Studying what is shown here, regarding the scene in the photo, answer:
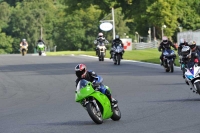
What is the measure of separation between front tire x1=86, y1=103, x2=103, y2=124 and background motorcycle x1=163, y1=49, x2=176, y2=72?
16099mm

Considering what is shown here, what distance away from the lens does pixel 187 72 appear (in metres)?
16.7

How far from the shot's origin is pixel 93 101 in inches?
481

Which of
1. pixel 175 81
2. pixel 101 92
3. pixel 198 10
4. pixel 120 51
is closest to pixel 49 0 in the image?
pixel 198 10

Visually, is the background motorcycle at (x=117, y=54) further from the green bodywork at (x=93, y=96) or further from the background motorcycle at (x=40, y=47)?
the green bodywork at (x=93, y=96)

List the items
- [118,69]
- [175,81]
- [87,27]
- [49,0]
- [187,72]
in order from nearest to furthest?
[187,72] < [175,81] < [118,69] < [87,27] < [49,0]

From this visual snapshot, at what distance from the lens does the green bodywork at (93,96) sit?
12.1 m

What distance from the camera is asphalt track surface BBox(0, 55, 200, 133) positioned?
12016mm

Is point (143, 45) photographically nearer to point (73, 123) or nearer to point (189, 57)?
point (189, 57)

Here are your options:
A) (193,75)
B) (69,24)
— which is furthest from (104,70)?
(69,24)

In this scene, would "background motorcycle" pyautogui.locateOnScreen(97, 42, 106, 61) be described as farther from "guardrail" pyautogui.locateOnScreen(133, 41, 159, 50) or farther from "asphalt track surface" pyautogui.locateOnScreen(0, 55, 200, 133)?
"guardrail" pyautogui.locateOnScreen(133, 41, 159, 50)

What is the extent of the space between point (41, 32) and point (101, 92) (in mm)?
117616

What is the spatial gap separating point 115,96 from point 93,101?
6822 millimetres

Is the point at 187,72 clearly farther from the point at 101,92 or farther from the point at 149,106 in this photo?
the point at 101,92

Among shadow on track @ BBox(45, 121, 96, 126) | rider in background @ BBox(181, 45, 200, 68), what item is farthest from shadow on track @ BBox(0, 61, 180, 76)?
shadow on track @ BBox(45, 121, 96, 126)
